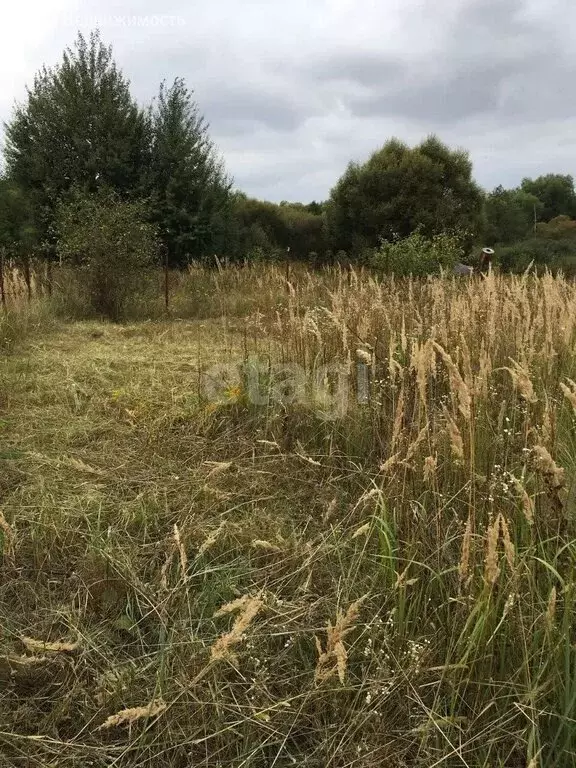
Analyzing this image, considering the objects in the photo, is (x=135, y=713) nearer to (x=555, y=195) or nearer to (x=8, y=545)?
(x=8, y=545)

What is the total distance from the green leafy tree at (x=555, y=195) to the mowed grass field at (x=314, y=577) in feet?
134

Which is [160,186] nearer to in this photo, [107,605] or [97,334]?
[97,334]

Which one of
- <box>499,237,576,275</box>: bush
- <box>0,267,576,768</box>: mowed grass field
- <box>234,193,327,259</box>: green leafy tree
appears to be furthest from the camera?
<box>234,193,327,259</box>: green leafy tree

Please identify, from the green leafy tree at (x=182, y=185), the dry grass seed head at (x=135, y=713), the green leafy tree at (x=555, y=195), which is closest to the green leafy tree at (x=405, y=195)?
the green leafy tree at (x=182, y=185)

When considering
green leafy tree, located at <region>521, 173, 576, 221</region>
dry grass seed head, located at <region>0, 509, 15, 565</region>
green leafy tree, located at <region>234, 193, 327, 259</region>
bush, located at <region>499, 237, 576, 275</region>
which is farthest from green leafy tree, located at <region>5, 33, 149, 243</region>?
green leafy tree, located at <region>521, 173, 576, 221</region>

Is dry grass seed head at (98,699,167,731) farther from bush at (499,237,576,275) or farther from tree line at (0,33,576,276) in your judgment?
bush at (499,237,576,275)

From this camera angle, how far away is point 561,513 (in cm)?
121

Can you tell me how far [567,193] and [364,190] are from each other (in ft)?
98.8

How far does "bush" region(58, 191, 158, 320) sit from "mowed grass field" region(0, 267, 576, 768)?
427 centimetres

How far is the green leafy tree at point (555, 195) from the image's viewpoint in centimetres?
3922

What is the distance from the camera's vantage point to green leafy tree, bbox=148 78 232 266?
13211 millimetres

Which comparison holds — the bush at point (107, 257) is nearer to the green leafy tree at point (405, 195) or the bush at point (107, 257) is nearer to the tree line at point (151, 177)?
the tree line at point (151, 177)

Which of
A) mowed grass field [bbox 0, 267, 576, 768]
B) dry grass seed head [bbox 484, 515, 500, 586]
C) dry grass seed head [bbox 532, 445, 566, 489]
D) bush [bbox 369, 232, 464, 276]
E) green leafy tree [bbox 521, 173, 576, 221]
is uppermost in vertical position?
green leafy tree [bbox 521, 173, 576, 221]

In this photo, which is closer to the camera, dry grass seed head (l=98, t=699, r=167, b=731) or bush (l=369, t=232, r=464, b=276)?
dry grass seed head (l=98, t=699, r=167, b=731)
